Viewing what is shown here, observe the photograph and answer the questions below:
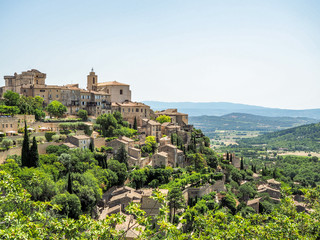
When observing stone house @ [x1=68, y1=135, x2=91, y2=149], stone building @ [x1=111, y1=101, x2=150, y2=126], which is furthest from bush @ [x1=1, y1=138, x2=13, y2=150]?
stone building @ [x1=111, y1=101, x2=150, y2=126]

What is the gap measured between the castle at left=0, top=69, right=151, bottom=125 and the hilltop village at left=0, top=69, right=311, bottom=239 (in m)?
0.20

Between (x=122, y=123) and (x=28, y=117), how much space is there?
56.5 feet

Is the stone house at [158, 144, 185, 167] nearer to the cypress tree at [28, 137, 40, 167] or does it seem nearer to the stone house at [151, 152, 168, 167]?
the stone house at [151, 152, 168, 167]

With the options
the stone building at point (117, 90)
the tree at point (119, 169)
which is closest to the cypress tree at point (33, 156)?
the tree at point (119, 169)

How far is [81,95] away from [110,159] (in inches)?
895

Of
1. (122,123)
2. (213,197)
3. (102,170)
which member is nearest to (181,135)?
(122,123)

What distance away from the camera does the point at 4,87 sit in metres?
62.6

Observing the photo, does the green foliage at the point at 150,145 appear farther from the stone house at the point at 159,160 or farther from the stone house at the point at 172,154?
the stone house at the point at 159,160

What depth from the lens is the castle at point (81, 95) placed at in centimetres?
5753

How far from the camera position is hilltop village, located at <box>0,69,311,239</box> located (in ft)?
104

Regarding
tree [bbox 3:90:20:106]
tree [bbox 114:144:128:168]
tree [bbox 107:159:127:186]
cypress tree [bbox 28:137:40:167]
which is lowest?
tree [bbox 107:159:127:186]

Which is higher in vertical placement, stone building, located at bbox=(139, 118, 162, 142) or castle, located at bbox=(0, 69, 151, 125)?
castle, located at bbox=(0, 69, 151, 125)

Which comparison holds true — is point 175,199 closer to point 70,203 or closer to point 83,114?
point 70,203

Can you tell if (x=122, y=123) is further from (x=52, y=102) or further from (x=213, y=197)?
(x=213, y=197)
